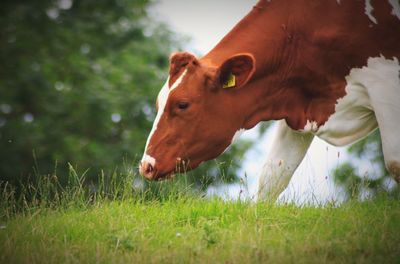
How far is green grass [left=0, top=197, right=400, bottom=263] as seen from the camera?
19.2 ft

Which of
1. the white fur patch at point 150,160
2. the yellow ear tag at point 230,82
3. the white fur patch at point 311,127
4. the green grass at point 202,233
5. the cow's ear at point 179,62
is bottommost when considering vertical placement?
the green grass at point 202,233

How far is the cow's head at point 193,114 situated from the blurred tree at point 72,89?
6.60 metres

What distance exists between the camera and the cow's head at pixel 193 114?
7.36 meters

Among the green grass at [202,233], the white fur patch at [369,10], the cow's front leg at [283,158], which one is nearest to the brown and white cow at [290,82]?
the white fur patch at [369,10]

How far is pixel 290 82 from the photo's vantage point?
7.83 metres

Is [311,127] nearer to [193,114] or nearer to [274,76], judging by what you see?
[274,76]

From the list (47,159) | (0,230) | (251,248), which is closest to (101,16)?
(47,159)

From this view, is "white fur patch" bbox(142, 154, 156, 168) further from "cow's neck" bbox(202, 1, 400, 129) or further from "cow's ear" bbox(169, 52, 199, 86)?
"cow's neck" bbox(202, 1, 400, 129)

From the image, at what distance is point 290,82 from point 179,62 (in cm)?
128

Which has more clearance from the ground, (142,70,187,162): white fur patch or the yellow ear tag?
the yellow ear tag

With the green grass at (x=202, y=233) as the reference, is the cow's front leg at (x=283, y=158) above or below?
above

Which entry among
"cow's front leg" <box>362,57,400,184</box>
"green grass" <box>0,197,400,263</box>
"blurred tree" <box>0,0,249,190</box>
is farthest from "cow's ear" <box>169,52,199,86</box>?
"blurred tree" <box>0,0,249,190</box>

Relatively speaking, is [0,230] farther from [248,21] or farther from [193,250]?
[248,21]

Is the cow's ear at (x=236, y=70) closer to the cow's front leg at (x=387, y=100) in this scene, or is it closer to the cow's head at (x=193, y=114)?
the cow's head at (x=193, y=114)
